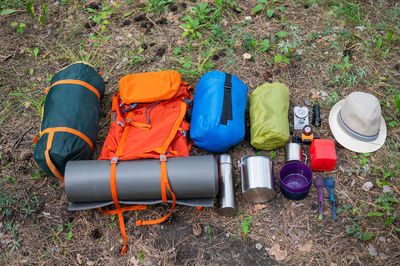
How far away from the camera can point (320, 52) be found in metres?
4.72

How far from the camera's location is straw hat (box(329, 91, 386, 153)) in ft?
11.8

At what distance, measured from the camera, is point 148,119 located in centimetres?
402

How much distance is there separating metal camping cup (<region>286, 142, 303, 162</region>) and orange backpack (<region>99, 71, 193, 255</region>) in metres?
1.16

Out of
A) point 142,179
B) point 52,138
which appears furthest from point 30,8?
point 142,179

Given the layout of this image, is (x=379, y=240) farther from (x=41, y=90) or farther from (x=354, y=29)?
(x=41, y=90)

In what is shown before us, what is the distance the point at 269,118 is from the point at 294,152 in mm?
479

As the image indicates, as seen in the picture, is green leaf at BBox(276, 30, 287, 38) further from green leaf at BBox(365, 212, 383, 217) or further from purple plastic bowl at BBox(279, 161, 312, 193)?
green leaf at BBox(365, 212, 383, 217)

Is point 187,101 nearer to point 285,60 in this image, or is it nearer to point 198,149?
point 198,149

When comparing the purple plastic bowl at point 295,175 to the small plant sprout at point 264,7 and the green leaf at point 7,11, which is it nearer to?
the small plant sprout at point 264,7

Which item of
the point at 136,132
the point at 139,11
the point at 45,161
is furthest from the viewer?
the point at 139,11

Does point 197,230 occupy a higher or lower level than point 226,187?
A: lower

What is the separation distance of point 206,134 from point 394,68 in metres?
2.83

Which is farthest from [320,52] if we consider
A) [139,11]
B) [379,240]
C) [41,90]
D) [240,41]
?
[41,90]

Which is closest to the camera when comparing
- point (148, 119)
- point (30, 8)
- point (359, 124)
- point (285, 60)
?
point (359, 124)
